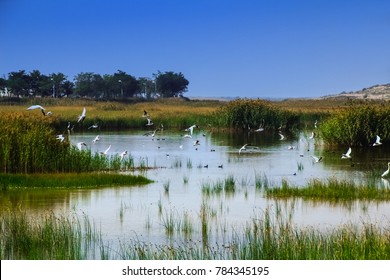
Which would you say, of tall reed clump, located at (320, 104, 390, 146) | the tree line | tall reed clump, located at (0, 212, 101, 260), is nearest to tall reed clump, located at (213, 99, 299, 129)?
tall reed clump, located at (320, 104, 390, 146)

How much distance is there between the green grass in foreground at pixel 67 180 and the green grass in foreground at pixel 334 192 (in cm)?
394

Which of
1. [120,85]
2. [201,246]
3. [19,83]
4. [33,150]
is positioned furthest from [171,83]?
[201,246]

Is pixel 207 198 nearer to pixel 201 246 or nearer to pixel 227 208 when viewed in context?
pixel 227 208

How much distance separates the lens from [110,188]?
19.2 meters

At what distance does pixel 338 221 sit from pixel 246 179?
6.98m

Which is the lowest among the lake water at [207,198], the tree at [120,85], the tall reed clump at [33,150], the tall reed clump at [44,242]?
the lake water at [207,198]

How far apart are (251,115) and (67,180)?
1044 inches

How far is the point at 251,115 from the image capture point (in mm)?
44875

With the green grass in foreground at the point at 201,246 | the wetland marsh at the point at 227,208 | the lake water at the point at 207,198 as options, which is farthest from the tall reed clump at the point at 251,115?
the green grass in foreground at the point at 201,246

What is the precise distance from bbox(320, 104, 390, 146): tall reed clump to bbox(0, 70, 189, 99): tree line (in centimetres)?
3725

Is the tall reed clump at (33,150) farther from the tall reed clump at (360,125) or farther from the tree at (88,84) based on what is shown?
the tree at (88,84)

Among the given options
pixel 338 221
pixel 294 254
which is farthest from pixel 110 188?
pixel 294 254

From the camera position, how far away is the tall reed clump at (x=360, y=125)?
3153 centimetres
